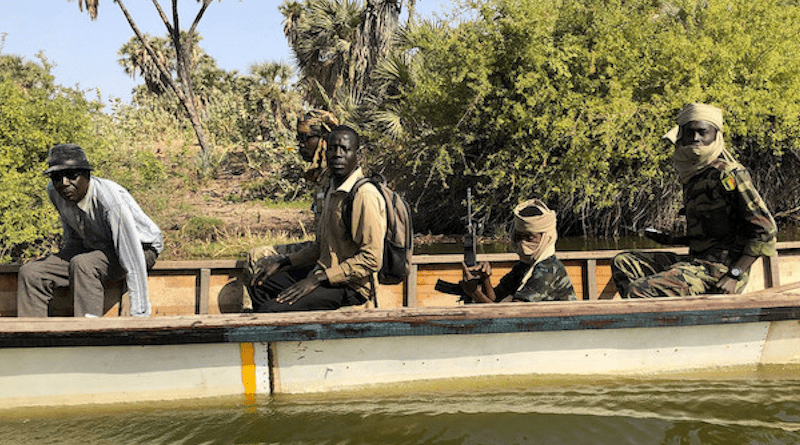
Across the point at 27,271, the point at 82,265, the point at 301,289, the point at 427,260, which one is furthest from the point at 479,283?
the point at 27,271

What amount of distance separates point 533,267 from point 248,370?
1.92m

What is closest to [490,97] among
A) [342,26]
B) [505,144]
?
[505,144]

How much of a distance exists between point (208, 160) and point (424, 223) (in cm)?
860

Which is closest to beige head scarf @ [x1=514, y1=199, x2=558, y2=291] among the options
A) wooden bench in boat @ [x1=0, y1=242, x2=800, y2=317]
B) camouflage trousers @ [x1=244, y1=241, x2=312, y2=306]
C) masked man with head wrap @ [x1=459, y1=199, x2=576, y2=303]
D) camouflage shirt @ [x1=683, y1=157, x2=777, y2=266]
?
masked man with head wrap @ [x1=459, y1=199, x2=576, y2=303]

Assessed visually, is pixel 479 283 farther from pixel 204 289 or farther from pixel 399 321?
pixel 204 289

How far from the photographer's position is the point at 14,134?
10.6 metres

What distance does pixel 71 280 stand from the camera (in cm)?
438

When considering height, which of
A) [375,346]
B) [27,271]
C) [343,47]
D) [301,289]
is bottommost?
[375,346]

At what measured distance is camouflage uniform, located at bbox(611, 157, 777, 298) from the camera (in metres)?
4.06

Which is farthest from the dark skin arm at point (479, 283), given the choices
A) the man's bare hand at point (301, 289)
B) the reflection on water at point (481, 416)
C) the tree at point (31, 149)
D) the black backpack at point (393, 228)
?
the tree at point (31, 149)

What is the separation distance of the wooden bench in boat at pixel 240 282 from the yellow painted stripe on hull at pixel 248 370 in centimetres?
134

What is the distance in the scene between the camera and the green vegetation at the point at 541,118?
1161 centimetres

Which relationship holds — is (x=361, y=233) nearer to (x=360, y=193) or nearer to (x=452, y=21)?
(x=360, y=193)

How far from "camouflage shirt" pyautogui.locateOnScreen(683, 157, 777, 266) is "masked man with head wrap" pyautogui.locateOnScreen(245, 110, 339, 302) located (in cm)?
273
